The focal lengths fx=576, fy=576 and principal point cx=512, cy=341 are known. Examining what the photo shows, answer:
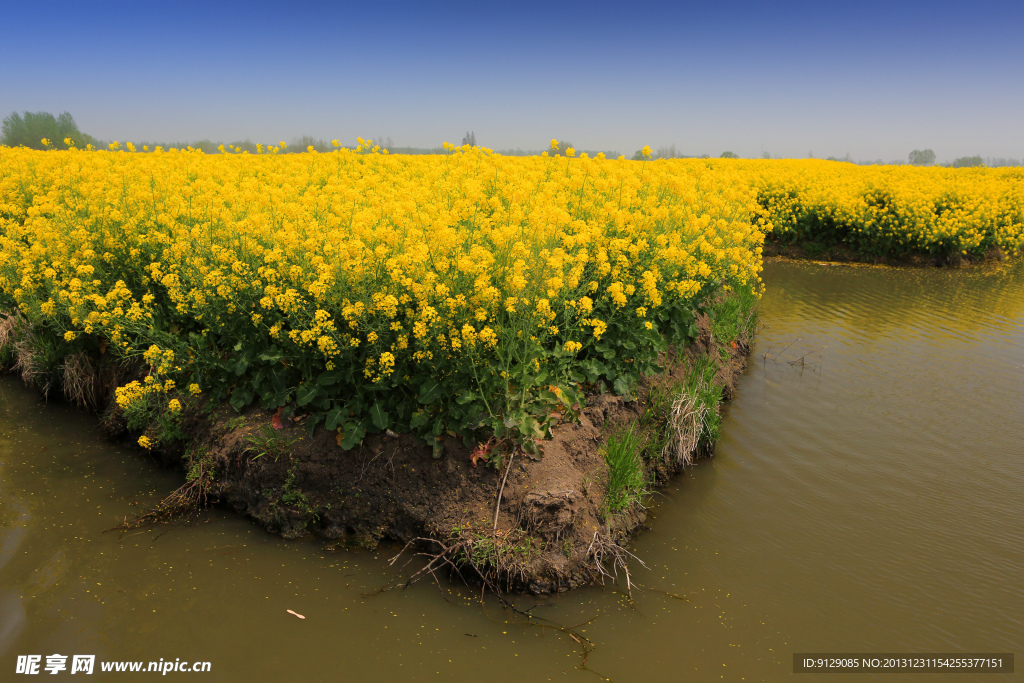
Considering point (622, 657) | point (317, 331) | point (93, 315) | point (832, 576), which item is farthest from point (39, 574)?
point (832, 576)

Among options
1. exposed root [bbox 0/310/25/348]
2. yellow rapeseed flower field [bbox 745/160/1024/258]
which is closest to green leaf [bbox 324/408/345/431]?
exposed root [bbox 0/310/25/348]

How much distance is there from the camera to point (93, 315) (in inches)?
Result: 173

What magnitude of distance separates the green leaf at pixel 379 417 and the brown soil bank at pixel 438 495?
0.20 meters

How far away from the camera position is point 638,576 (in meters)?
3.75

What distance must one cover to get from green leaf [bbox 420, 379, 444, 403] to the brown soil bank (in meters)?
0.39

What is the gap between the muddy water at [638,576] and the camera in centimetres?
312

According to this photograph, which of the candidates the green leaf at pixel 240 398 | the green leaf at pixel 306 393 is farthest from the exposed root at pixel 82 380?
the green leaf at pixel 306 393

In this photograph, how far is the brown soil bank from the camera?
3633 mm

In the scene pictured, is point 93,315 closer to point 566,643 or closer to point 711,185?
point 566,643

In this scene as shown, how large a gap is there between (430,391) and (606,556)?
1.57m

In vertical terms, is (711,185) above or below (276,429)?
above

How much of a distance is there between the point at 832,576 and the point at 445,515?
8.46 feet

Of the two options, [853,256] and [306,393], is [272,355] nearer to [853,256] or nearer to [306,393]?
[306,393]

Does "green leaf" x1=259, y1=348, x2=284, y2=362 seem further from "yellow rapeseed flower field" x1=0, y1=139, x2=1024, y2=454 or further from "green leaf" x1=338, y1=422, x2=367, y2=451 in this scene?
"green leaf" x1=338, y1=422, x2=367, y2=451
